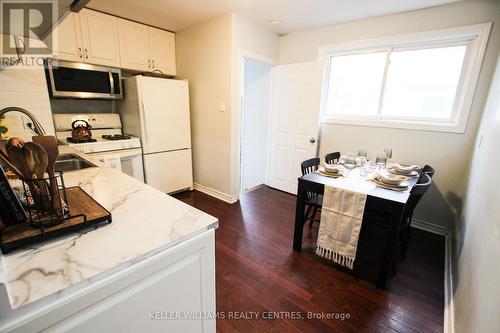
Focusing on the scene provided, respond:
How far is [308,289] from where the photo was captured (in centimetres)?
182

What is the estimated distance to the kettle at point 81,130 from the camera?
2744 millimetres

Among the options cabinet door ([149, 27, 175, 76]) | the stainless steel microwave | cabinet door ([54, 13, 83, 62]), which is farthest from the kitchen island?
cabinet door ([149, 27, 175, 76])

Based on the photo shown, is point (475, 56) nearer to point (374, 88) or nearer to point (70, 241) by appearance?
point (374, 88)

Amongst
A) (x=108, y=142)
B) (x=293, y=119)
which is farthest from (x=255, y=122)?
(x=108, y=142)

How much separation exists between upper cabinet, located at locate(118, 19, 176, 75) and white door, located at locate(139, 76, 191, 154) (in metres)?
0.47

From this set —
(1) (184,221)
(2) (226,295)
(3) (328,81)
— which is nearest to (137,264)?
(1) (184,221)

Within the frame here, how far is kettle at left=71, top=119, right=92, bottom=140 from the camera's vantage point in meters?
2.74

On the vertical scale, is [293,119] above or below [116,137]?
above

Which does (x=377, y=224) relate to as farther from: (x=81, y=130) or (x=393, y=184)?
(x=81, y=130)

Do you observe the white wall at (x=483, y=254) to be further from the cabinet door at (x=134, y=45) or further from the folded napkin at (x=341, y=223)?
the cabinet door at (x=134, y=45)

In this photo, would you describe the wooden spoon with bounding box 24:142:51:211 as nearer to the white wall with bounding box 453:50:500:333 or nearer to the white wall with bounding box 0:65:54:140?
the white wall with bounding box 453:50:500:333

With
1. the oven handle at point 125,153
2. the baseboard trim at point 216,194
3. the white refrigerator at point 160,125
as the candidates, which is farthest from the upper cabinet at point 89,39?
the baseboard trim at point 216,194

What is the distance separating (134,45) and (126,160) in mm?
1559

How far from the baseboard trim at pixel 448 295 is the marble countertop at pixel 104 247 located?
5.61 feet
